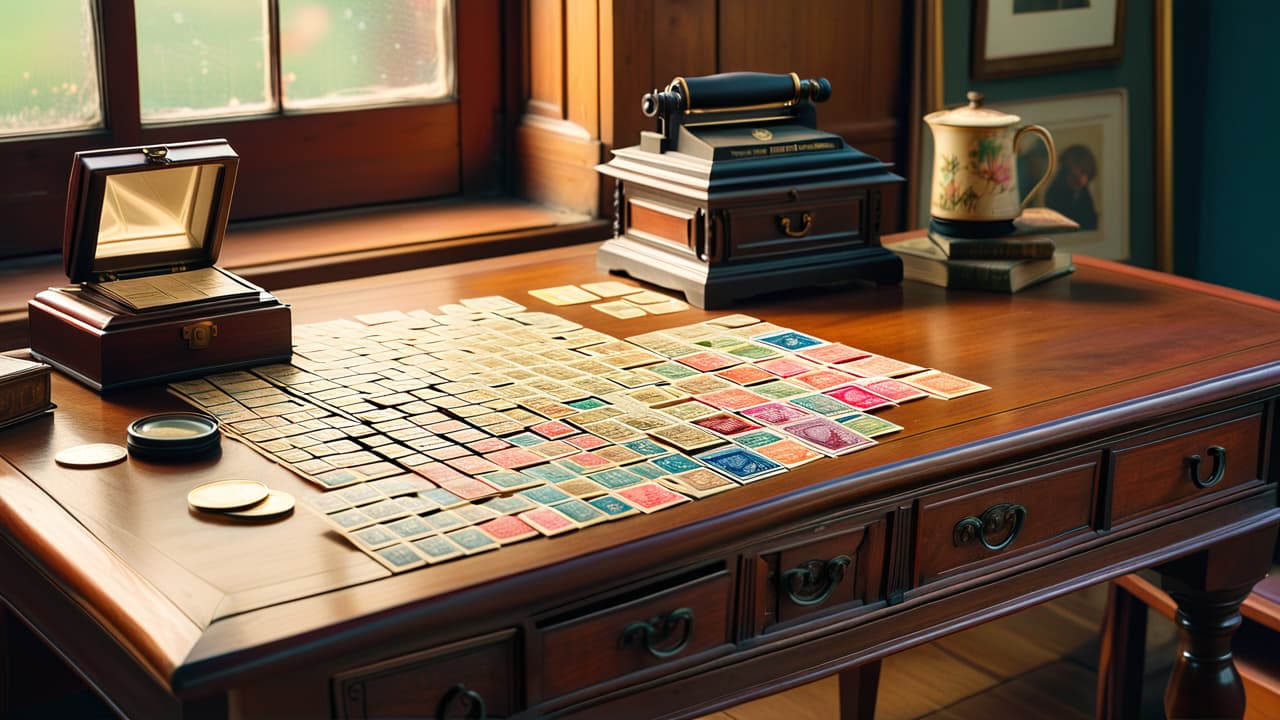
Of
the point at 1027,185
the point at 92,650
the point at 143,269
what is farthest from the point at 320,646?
the point at 1027,185

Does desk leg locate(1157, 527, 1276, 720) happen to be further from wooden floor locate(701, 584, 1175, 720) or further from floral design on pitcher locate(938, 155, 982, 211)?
wooden floor locate(701, 584, 1175, 720)

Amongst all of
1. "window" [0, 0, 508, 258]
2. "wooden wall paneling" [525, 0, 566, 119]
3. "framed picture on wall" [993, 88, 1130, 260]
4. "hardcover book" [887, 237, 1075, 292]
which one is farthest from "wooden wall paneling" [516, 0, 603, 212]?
"framed picture on wall" [993, 88, 1130, 260]

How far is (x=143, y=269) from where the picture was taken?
2037 millimetres

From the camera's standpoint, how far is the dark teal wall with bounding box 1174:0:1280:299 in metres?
4.31

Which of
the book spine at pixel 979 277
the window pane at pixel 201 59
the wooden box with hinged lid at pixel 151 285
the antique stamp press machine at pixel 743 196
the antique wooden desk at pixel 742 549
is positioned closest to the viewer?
the antique wooden desk at pixel 742 549

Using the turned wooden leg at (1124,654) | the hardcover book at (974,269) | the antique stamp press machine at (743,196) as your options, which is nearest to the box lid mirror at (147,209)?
the antique stamp press machine at (743,196)

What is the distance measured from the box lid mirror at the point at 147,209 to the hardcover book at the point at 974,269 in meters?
1.24

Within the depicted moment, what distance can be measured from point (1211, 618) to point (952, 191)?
862 millimetres

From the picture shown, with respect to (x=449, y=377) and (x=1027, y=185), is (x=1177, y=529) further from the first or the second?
(x=1027, y=185)

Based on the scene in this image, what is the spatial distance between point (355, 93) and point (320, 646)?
7.14 ft

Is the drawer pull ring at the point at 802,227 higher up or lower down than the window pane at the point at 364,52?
lower down

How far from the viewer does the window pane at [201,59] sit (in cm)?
289

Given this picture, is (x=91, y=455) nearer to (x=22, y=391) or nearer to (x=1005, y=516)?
(x=22, y=391)

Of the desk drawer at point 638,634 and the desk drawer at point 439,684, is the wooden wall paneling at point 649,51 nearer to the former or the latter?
the desk drawer at point 638,634
